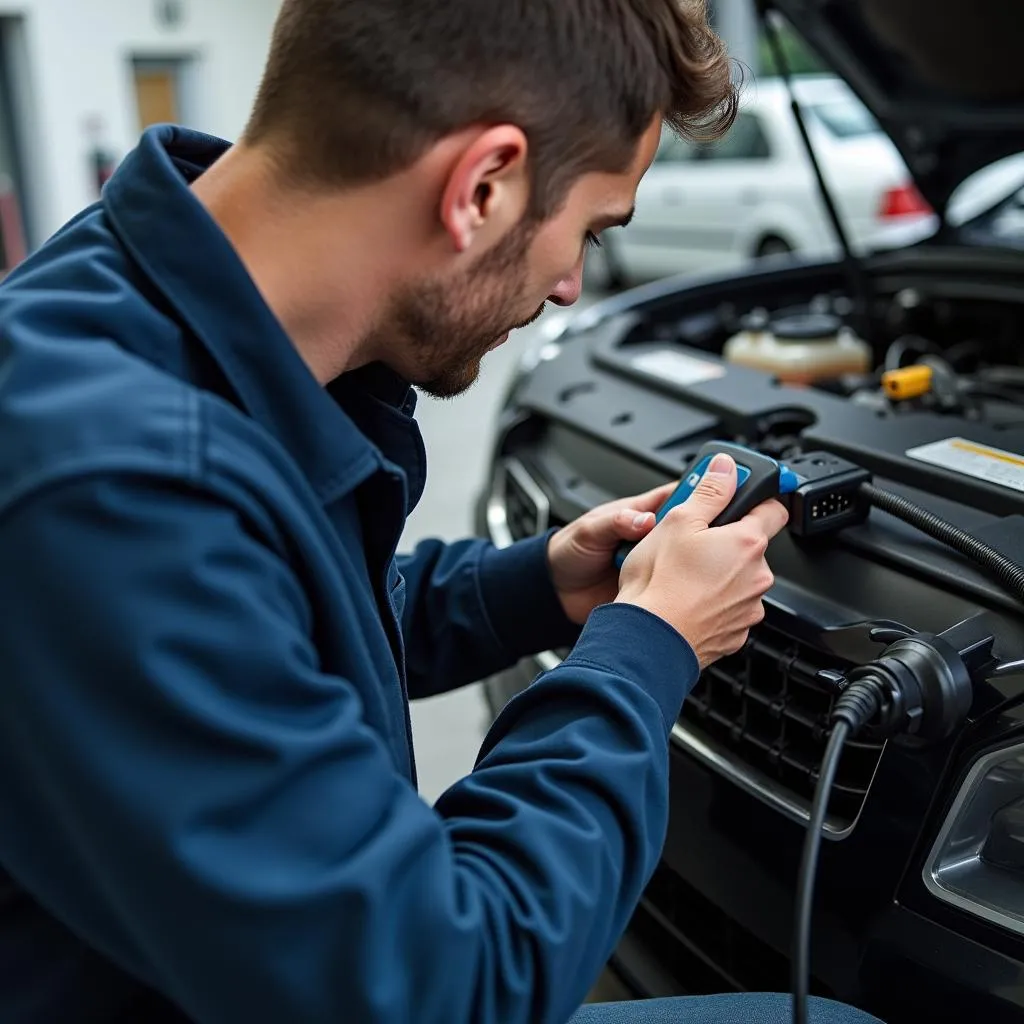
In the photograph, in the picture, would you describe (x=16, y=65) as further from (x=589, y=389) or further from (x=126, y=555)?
(x=126, y=555)

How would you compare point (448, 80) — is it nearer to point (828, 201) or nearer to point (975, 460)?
point (975, 460)

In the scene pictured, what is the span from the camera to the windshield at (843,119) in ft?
18.1

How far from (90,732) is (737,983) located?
0.84m

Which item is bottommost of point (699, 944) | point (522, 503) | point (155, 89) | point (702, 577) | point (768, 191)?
point (155, 89)

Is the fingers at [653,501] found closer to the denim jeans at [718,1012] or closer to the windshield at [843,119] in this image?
the denim jeans at [718,1012]

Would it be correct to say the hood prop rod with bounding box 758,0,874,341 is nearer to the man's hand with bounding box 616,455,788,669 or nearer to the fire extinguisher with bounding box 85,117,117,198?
the man's hand with bounding box 616,455,788,669

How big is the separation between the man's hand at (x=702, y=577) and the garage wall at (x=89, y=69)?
7667 mm

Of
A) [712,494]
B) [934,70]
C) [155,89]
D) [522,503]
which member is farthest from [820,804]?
[155,89]

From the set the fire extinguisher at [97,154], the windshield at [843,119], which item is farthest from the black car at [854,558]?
the fire extinguisher at [97,154]

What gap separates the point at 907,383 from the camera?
1.65 metres

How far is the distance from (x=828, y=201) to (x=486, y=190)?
4.67ft

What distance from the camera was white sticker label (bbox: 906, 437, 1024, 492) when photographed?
1.25 meters

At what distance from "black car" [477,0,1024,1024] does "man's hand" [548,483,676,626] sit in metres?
0.15

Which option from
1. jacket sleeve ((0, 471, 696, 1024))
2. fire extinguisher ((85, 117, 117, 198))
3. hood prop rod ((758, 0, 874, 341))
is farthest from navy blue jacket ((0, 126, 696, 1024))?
fire extinguisher ((85, 117, 117, 198))
